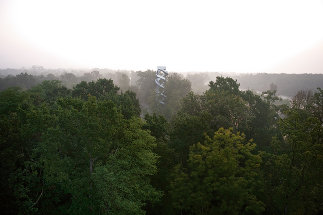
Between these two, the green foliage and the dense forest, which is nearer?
the green foliage

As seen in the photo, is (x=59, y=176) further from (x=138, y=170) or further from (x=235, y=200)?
(x=235, y=200)

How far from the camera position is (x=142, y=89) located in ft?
241

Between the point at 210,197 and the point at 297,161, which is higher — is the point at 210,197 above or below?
below

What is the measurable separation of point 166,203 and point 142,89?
5624 cm

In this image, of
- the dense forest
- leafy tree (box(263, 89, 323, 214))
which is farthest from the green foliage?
leafy tree (box(263, 89, 323, 214))

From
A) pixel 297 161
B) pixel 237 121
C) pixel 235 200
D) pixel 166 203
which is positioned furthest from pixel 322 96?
pixel 166 203

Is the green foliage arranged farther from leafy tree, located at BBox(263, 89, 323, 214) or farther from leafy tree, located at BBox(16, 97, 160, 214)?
leafy tree, located at BBox(16, 97, 160, 214)

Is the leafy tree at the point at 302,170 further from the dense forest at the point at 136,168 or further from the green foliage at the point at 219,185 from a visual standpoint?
the green foliage at the point at 219,185

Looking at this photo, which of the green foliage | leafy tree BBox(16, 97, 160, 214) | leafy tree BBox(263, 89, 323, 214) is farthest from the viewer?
leafy tree BBox(16, 97, 160, 214)

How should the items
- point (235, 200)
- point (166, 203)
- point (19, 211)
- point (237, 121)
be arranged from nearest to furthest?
point (235, 200)
point (19, 211)
point (166, 203)
point (237, 121)

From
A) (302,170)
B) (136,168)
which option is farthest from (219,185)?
(136,168)

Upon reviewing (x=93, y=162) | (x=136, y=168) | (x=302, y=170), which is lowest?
(x=136, y=168)

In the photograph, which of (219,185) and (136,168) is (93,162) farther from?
(219,185)

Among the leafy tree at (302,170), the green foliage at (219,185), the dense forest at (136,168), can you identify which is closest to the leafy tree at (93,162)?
the dense forest at (136,168)
